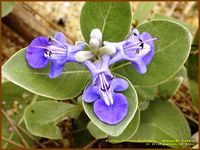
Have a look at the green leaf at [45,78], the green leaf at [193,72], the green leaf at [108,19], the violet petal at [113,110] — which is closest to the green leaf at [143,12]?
the green leaf at [193,72]

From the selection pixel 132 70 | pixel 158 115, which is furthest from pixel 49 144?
pixel 132 70

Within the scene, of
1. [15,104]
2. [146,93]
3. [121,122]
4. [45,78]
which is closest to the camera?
[121,122]

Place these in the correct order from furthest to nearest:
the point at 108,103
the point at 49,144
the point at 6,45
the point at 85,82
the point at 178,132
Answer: the point at 6,45
the point at 49,144
the point at 178,132
the point at 85,82
the point at 108,103

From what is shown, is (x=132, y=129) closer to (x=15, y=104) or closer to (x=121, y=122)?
(x=121, y=122)

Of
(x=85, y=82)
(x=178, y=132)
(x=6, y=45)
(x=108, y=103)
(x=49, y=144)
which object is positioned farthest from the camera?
(x=6, y=45)

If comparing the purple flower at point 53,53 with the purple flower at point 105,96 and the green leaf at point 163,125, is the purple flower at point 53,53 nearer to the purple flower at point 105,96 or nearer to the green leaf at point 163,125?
the purple flower at point 105,96

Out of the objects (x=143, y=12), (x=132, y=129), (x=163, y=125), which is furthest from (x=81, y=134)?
(x=143, y=12)

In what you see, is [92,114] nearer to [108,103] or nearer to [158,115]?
[108,103]
